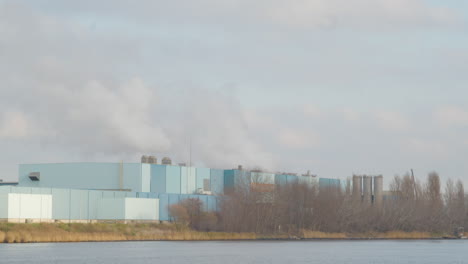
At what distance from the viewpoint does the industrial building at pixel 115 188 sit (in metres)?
70.4

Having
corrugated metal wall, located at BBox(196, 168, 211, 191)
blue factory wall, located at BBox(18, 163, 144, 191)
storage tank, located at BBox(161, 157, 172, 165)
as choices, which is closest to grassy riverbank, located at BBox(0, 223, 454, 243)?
blue factory wall, located at BBox(18, 163, 144, 191)

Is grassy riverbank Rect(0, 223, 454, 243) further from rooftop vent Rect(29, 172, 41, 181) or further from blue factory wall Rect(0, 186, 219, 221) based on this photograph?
rooftop vent Rect(29, 172, 41, 181)

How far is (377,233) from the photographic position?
95.9 m

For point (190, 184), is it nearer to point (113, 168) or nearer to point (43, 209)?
point (113, 168)

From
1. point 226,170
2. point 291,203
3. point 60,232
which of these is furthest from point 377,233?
point 60,232

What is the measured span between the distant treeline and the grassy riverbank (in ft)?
4.66

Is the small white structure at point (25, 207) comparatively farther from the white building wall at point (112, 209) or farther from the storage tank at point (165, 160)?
the storage tank at point (165, 160)

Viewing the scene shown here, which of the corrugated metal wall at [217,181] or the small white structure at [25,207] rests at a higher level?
the corrugated metal wall at [217,181]

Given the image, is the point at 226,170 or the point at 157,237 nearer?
the point at 157,237

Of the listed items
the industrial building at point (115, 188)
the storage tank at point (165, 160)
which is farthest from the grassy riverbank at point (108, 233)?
the storage tank at point (165, 160)

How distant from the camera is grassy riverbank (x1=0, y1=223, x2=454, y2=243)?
6469cm

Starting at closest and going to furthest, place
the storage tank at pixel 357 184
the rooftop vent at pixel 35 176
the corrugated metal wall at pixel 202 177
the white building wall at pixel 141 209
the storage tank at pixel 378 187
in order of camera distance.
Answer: the white building wall at pixel 141 209, the rooftop vent at pixel 35 176, the corrugated metal wall at pixel 202 177, the storage tank at pixel 357 184, the storage tank at pixel 378 187
